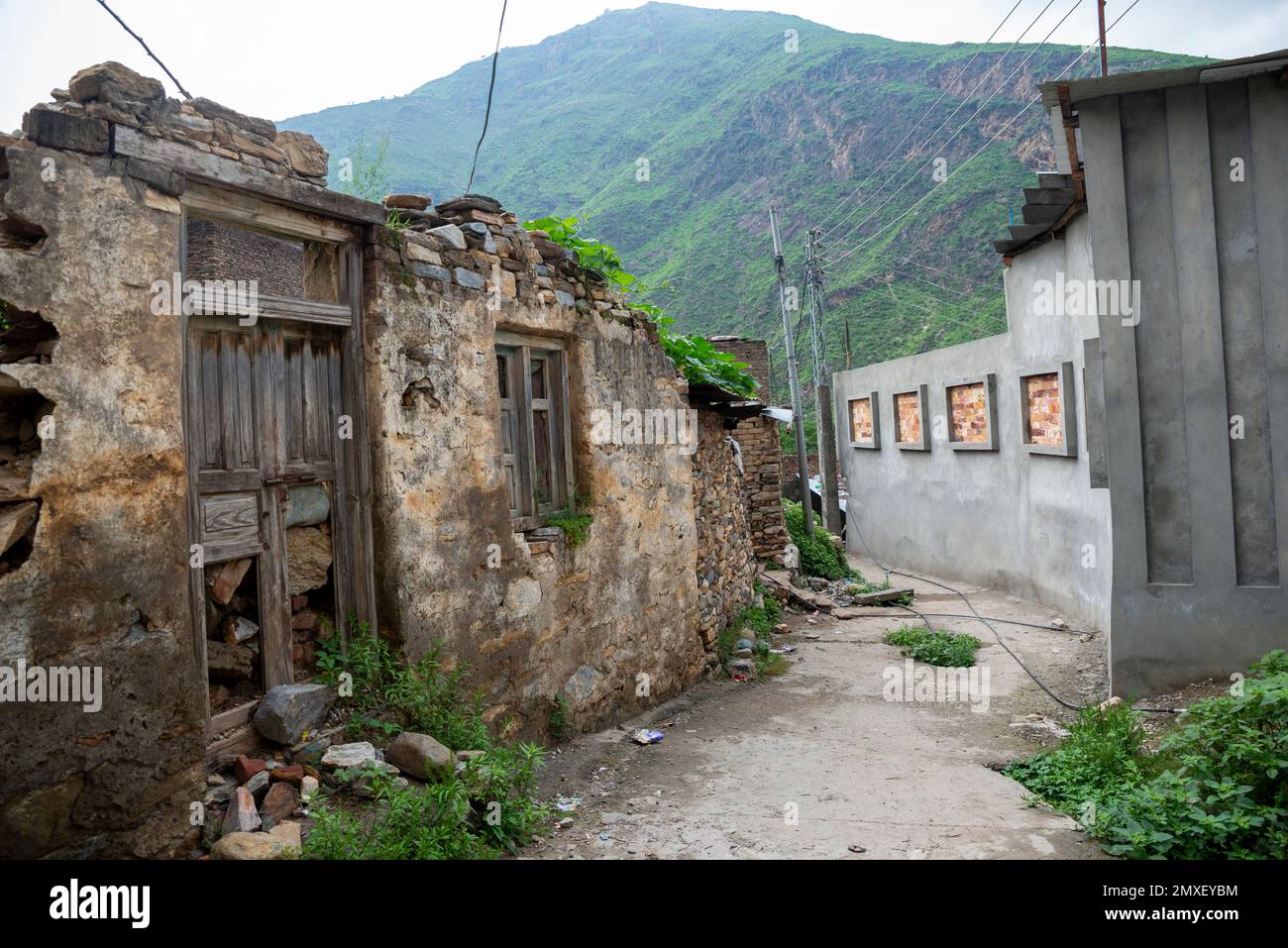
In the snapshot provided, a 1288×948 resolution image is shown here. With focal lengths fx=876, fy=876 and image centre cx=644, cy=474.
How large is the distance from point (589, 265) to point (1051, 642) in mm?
6858

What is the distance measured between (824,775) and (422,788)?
110 inches

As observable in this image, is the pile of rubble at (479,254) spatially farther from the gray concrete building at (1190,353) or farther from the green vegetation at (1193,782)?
the green vegetation at (1193,782)

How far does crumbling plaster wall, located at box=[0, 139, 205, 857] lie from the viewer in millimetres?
2982

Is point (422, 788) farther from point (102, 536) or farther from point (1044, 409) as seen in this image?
point (1044, 409)

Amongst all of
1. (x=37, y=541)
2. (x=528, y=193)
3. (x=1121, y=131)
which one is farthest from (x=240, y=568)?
(x=528, y=193)

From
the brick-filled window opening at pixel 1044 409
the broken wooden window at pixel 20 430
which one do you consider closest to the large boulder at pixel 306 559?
the broken wooden window at pixel 20 430

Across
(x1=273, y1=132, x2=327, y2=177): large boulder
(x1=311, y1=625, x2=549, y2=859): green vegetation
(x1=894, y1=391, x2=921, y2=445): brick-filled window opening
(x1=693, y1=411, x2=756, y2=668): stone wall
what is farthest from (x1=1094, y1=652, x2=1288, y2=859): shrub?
(x1=894, y1=391, x2=921, y2=445): brick-filled window opening

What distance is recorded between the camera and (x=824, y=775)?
5730 mm

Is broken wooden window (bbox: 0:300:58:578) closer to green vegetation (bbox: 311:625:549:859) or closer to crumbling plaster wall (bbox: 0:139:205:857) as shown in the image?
crumbling plaster wall (bbox: 0:139:205:857)

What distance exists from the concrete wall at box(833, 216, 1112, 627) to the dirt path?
1.85 metres

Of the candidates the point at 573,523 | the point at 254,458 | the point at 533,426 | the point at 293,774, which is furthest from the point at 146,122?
the point at 573,523

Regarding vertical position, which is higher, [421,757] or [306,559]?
[306,559]
